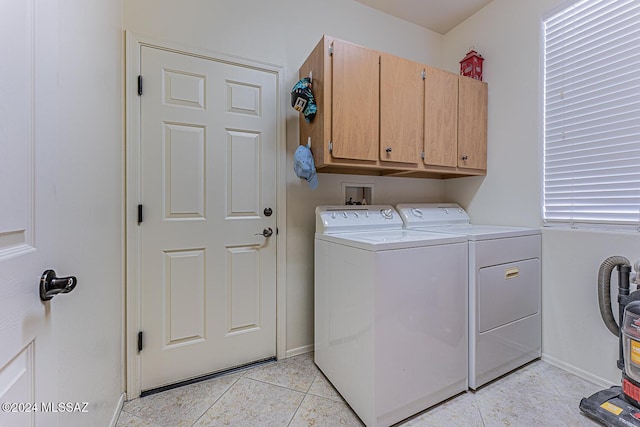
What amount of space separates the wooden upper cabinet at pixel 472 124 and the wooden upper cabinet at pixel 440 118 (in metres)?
0.07

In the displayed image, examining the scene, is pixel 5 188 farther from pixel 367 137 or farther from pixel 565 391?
pixel 565 391

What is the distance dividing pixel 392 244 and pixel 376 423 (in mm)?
894

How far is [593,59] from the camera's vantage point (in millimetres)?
1698

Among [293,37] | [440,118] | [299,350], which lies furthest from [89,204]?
[440,118]

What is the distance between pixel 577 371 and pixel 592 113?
1681mm

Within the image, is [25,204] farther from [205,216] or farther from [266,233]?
[266,233]

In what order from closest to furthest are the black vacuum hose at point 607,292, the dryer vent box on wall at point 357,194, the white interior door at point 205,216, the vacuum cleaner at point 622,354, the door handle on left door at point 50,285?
the door handle on left door at point 50,285, the vacuum cleaner at point 622,354, the black vacuum hose at point 607,292, the white interior door at point 205,216, the dryer vent box on wall at point 357,194

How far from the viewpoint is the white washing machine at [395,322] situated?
1.35 metres

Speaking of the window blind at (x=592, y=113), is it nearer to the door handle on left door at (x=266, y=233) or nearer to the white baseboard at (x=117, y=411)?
the door handle on left door at (x=266, y=233)

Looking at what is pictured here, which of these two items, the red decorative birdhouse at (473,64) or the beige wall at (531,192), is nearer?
the beige wall at (531,192)

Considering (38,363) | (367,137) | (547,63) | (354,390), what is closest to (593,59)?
(547,63)

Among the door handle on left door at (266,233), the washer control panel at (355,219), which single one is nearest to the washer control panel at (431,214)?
the washer control panel at (355,219)

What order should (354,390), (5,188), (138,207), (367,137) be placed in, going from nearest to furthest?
(5,188) → (354,390) → (138,207) → (367,137)

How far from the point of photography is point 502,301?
172 cm
